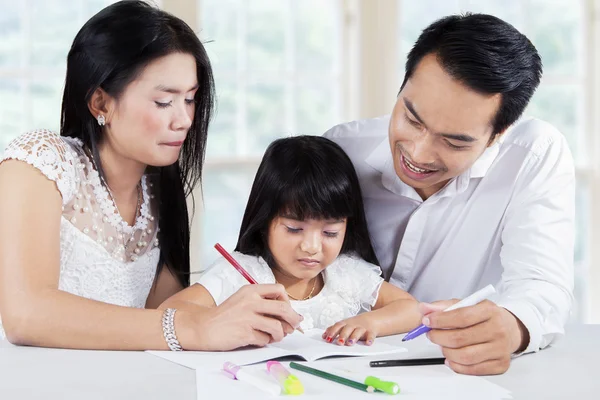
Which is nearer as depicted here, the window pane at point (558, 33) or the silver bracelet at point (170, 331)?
the silver bracelet at point (170, 331)

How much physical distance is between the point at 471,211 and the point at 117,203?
0.80 meters

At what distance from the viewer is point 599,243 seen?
421cm

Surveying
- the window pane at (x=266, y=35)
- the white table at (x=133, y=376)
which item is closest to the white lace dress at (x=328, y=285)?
the white table at (x=133, y=376)

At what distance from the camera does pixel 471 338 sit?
1.31 meters

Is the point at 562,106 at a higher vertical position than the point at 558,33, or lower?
lower

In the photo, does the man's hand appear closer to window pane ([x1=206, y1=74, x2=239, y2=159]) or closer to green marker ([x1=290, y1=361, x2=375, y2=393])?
green marker ([x1=290, y1=361, x2=375, y2=393])

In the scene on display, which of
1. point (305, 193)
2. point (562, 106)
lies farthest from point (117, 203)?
point (562, 106)

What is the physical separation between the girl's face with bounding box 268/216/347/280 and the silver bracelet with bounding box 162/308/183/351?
1.31ft

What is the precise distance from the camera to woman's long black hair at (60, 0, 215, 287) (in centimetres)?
163

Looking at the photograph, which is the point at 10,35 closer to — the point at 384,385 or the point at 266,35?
the point at 266,35

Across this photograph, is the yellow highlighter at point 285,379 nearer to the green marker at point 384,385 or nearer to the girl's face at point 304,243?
the green marker at point 384,385

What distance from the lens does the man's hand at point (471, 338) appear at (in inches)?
51.2

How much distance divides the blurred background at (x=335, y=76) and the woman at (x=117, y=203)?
82.5 inches

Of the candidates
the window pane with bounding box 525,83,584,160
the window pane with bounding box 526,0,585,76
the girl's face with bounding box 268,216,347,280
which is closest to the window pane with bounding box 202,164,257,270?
the window pane with bounding box 525,83,584,160
